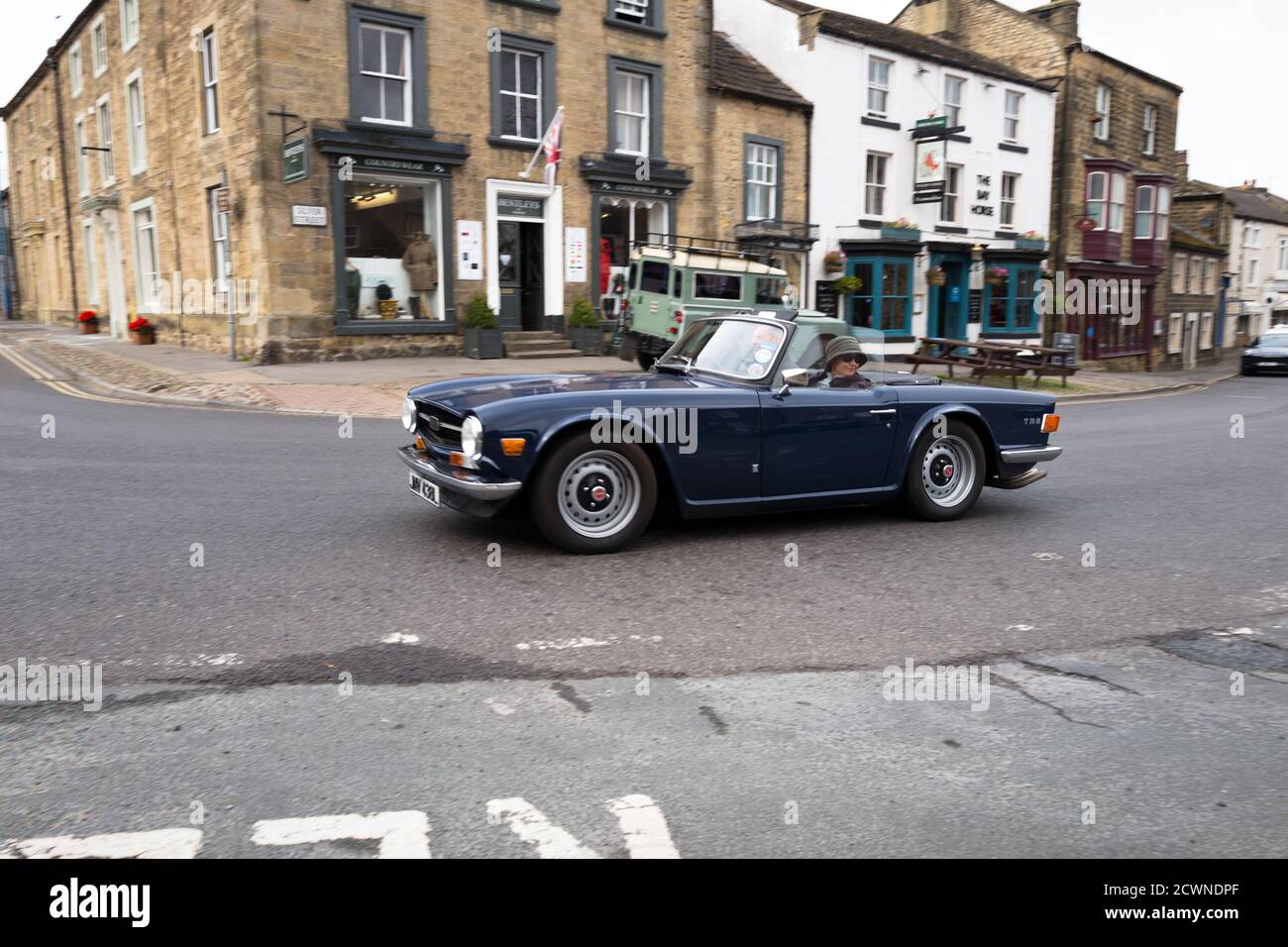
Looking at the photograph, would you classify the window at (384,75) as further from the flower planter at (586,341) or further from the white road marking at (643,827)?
the white road marking at (643,827)

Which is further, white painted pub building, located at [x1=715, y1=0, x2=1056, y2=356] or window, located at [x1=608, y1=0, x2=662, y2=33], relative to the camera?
white painted pub building, located at [x1=715, y1=0, x2=1056, y2=356]

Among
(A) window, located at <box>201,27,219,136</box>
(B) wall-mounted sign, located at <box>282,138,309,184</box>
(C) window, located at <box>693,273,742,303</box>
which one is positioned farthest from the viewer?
(A) window, located at <box>201,27,219,136</box>

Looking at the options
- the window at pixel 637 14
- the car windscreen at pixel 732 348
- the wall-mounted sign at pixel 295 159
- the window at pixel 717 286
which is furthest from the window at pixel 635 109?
the car windscreen at pixel 732 348

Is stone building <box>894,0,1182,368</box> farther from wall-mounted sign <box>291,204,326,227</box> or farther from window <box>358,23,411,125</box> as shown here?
wall-mounted sign <box>291,204,326,227</box>

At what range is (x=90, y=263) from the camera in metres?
29.5

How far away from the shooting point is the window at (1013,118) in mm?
30281

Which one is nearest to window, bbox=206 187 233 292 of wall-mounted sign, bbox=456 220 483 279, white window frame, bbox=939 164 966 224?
wall-mounted sign, bbox=456 220 483 279

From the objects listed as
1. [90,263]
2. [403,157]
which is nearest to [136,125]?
[90,263]

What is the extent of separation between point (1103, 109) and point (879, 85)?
41.6ft

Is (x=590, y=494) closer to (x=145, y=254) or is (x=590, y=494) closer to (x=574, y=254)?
(x=574, y=254)

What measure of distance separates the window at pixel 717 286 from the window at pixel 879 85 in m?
10.7

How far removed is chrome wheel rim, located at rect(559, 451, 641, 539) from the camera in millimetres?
5617

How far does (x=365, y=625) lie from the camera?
4.41m

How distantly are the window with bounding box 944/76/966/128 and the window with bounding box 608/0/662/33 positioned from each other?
11.0m
